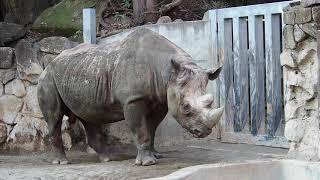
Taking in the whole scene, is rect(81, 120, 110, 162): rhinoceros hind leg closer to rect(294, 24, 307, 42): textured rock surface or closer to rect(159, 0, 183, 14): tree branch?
rect(159, 0, 183, 14): tree branch

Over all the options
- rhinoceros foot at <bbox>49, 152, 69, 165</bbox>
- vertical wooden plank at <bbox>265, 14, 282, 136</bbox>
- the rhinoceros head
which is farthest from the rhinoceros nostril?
rhinoceros foot at <bbox>49, 152, 69, 165</bbox>

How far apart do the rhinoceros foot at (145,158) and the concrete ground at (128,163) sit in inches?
3.4

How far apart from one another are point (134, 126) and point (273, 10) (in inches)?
90.5

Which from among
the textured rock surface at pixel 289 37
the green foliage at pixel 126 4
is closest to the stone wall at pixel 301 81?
the textured rock surface at pixel 289 37

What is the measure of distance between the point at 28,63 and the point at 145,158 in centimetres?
295

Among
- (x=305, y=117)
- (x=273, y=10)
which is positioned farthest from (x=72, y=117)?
(x=305, y=117)

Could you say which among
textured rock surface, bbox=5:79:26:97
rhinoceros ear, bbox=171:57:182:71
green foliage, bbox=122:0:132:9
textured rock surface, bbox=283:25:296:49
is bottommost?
textured rock surface, bbox=5:79:26:97

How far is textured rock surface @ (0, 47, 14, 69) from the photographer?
9.20 m

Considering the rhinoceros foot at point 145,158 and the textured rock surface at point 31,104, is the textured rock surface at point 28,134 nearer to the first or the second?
the textured rock surface at point 31,104

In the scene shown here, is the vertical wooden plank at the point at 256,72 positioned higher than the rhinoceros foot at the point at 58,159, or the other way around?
the vertical wooden plank at the point at 256,72

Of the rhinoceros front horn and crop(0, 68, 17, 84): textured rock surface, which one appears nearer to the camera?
the rhinoceros front horn

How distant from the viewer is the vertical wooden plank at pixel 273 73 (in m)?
7.86

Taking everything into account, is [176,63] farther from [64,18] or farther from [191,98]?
[64,18]

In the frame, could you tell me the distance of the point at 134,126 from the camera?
713 cm
